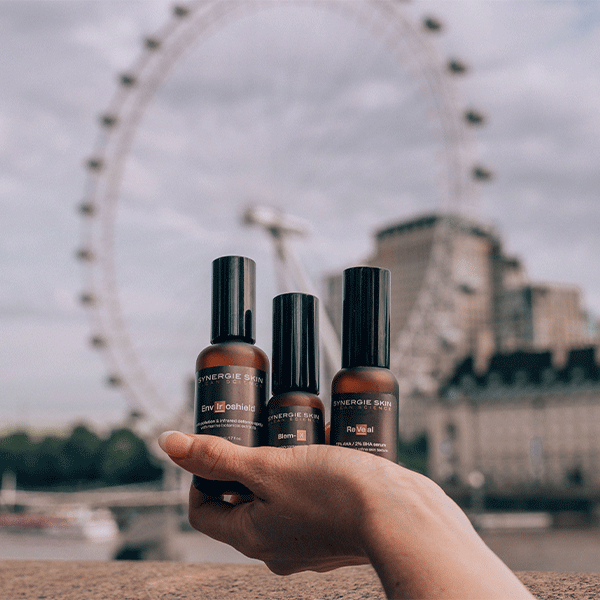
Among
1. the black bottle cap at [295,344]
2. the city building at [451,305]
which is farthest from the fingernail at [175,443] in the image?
the city building at [451,305]

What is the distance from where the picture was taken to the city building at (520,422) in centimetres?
6081

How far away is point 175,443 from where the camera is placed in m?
2.50

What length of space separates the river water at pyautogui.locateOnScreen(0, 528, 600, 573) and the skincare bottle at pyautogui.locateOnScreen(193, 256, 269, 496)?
110 feet

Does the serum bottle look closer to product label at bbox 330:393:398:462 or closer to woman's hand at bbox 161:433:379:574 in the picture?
product label at bbox 330:393:398:462

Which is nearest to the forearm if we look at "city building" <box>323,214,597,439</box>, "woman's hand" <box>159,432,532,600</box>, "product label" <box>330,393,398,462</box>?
"woman's hand" <box>159,432,532,600</box>

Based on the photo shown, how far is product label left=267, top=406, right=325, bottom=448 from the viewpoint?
2688 mm

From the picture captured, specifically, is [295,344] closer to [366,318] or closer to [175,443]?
[366,318]

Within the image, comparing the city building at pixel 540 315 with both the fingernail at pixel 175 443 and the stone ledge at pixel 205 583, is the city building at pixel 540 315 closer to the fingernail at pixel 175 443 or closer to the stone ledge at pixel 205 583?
the stone ledge at pixel 205 583

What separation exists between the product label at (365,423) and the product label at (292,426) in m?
0.08

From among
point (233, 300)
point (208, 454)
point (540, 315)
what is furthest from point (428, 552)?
point (540, 315)

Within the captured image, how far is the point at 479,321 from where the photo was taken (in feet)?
355

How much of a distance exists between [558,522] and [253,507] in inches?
2238

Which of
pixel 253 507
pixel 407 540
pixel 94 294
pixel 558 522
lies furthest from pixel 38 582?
pixel 558 522

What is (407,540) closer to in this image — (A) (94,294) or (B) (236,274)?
(B) (236,274)
